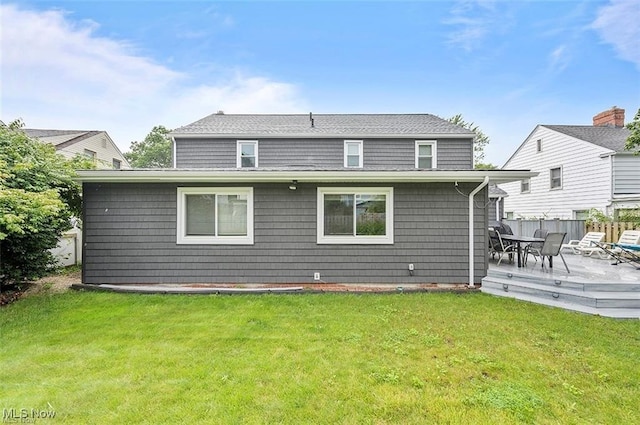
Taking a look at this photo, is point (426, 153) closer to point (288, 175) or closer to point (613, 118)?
point (288, 175)

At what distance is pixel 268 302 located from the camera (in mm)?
5152

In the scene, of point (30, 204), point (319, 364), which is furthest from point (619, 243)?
point (30, 204)

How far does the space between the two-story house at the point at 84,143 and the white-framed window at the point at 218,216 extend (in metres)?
9.32

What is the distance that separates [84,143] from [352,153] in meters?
13.7

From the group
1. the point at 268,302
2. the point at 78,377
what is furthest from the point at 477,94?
the point at 78,377

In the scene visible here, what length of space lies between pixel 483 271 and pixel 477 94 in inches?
521

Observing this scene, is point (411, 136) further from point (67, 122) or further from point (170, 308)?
point (67, 122)

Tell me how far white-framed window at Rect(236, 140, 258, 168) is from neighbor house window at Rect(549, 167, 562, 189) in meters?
14.5

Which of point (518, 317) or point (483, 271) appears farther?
point (483, 271)

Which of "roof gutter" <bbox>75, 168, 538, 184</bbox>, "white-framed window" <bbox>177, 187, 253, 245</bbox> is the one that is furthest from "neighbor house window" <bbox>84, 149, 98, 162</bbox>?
"white-framed window" <bbox>177, 187, 253, 245</bbox>

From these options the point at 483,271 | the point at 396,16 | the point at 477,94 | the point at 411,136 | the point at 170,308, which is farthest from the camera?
the point at 477,94

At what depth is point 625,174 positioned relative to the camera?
1151cm

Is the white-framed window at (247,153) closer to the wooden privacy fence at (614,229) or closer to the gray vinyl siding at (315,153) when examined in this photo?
the gray vinyl siding at (315,153)

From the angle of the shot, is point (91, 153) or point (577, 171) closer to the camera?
point (577, 171)
